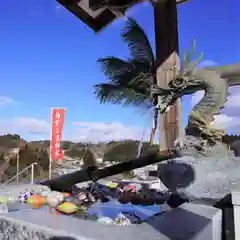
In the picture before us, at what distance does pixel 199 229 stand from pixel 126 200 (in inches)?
140

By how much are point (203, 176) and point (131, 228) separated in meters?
2.08

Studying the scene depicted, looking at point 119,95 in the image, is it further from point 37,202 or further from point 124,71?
point 37,202

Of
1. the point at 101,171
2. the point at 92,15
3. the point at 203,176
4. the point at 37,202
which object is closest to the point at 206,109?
the point at 203,176

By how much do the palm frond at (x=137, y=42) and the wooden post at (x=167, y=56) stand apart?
1.21 metres

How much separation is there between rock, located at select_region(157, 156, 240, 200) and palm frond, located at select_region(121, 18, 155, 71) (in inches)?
197

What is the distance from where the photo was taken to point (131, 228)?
2.47 metres

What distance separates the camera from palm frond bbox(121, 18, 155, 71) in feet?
29.8

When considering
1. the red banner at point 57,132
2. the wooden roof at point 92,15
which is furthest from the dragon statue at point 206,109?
the red banner at point 57,132

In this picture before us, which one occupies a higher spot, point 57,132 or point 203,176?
point 57,132

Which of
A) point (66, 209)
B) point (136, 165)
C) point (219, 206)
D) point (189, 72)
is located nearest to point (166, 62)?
point (189, 72)

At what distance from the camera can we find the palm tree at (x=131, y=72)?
865 cm

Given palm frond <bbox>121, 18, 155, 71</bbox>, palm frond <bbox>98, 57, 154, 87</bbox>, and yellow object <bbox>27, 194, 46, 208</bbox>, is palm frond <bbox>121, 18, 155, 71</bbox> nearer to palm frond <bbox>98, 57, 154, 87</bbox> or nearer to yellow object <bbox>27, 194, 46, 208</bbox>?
palm frond <bbox>98, 57, 154, 87</bbox>

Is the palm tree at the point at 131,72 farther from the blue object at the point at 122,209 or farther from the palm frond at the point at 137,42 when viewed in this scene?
the blue object at the point at 122,209

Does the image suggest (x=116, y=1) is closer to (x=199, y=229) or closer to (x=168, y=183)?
(x=168, y=183)
